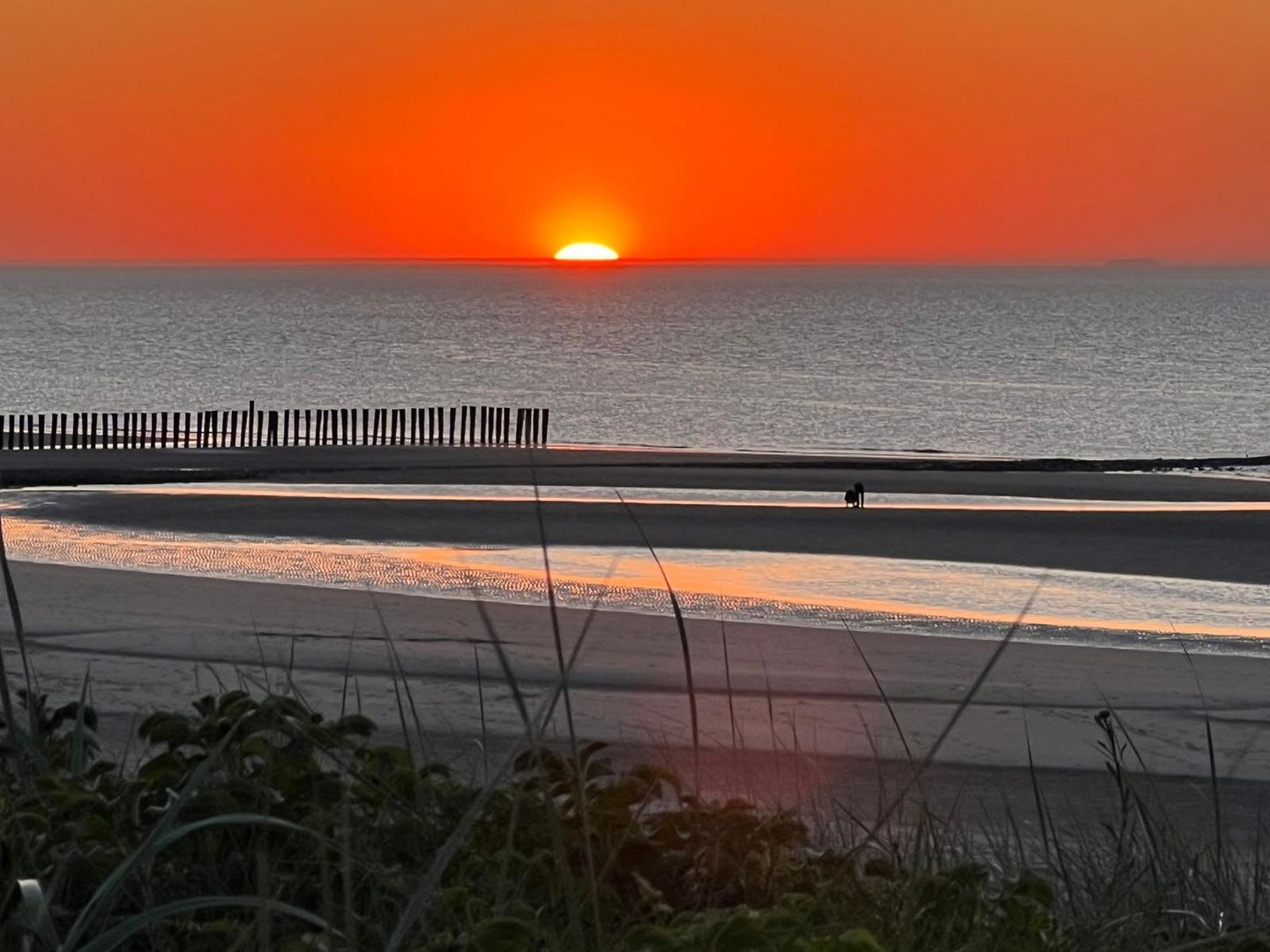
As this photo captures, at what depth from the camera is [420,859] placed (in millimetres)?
3375

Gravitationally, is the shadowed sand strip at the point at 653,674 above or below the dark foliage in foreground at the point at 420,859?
below

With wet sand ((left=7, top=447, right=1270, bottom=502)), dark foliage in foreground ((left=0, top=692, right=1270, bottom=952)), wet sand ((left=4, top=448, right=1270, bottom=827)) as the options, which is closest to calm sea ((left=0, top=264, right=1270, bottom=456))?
wet sand ((left=7, top=447, right=1270, bottom=502))

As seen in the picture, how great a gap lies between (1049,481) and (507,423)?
50.0ft

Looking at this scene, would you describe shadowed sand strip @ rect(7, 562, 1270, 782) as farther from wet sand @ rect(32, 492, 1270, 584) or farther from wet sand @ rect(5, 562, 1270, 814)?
wet sand @ rect(32, 492, 1270, 584)

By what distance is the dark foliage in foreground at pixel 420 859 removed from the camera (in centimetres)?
303

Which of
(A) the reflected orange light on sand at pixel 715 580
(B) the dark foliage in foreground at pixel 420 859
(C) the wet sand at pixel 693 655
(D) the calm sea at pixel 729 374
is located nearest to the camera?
(B) the dark foliage in foreground at pixel 420 859

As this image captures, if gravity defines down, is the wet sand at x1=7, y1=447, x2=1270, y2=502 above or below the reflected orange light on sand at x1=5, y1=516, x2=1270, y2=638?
below

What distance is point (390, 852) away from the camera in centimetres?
346

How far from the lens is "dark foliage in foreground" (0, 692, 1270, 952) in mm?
3033

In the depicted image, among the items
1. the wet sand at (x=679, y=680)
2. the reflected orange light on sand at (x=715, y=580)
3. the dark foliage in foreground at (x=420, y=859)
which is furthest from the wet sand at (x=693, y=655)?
the reflected orange light on sand at (x=715, y=580)

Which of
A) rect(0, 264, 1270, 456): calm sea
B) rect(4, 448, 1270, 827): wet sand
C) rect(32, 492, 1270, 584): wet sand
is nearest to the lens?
rect(4, 448, 1270, 827): wet sand

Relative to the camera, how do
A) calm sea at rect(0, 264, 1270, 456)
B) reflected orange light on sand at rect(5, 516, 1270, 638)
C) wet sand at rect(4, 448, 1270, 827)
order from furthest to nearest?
calm sea at rect(0, 264, 1270, 456)
reflected orange light on sand at rect(5, 516, 1270, 638)
wet sand at rect(4, 448, 1270, 827)

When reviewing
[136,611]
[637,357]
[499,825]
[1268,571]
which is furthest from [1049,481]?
[637,357]

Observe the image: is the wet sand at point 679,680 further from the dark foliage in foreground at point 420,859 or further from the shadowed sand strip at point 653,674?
the dark foliage in foreground at point 420,859
